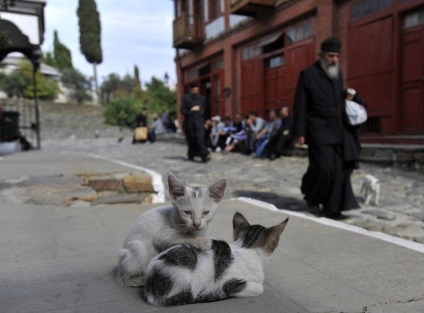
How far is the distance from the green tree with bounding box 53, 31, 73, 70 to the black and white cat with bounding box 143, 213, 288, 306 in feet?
200

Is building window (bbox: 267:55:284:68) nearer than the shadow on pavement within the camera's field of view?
No

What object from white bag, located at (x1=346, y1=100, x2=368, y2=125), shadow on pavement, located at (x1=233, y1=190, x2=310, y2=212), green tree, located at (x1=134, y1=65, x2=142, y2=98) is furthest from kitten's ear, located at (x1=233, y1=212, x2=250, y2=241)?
green tree, located at (x1=134, y1=65, x2=142, y2=98)

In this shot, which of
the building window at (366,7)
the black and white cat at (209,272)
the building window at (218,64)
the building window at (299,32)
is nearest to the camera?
the black and white cat at (209,272)

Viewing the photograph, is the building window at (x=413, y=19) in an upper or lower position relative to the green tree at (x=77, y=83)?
lower

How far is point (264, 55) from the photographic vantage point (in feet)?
52.6

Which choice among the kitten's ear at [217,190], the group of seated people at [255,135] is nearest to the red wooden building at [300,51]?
the group of seated people at [255,135]

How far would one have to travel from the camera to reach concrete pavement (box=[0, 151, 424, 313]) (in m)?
2.24

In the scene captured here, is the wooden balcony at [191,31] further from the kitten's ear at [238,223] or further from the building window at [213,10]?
the kitten's ear at [238,223]

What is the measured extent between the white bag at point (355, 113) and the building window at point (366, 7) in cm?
687

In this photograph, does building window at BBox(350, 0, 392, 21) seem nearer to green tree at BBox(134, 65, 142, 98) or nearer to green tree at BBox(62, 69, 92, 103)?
green tree at BBox(134, 65, 142, 98)

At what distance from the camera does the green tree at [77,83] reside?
4803cm

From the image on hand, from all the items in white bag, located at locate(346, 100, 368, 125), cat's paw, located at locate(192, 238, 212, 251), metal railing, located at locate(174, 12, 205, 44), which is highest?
metal railing, located at locate(174, 12, 205, 44)

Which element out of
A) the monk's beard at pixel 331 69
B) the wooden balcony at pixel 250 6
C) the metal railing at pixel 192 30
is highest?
the metal railing at pixel 192 30

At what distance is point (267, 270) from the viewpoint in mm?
2842
